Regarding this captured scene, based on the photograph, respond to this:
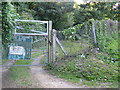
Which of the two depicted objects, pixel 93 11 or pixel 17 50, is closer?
pixel 17 50

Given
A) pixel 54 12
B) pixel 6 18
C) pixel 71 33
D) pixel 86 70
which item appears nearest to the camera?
pixel 6 18

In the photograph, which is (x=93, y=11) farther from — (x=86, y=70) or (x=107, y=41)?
(x=86, y=70)

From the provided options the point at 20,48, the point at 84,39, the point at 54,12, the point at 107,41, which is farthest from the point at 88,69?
the point at 54,12

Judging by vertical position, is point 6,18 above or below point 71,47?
above

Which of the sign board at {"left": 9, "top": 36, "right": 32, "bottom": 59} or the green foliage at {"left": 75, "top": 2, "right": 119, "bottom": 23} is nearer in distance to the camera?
the sign board at {"left": 9, "top": 36, "right": 32, "bottom": 59}

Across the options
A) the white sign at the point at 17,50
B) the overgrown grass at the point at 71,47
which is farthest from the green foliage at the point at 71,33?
the white sign at the point at 17,50

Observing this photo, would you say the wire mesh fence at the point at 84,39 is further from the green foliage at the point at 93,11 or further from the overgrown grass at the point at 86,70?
the green foliage at the point at 93,11

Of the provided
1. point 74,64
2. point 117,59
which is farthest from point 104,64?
point 74,64

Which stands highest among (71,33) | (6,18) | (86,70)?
(6,18)

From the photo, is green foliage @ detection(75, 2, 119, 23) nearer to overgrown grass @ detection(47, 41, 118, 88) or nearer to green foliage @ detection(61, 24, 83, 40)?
green foliage @ detection(61, 24, 83, 40)

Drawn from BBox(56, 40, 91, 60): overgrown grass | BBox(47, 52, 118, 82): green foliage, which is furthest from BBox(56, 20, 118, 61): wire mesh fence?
BBox(47, 52, 118, 82): green foliage

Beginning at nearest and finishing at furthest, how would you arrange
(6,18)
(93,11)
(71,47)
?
(6,18), (71,47), (93,11)

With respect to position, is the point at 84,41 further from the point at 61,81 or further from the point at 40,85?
the point at 40,85

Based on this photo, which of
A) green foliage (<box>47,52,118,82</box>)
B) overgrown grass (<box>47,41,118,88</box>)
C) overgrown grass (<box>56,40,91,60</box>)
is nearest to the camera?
overgrown grass (<box>47,41,118,88</box>)
